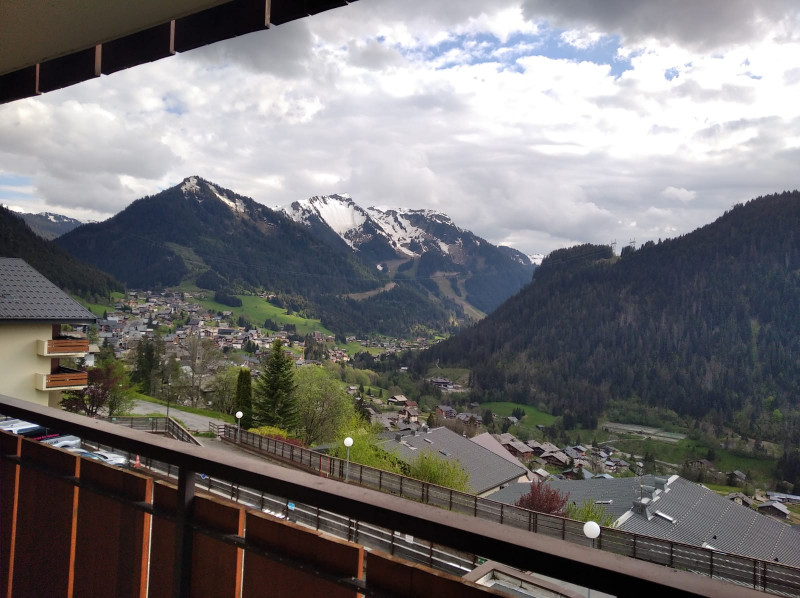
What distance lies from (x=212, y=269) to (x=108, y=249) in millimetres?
33738

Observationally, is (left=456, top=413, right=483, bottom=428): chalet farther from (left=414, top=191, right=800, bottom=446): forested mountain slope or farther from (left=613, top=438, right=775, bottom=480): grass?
(left=613, top=438, right=775, bottom=480): grass

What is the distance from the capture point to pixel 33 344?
12.0 meters

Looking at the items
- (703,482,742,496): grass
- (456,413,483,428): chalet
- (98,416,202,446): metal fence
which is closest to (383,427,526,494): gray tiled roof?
(98,416,202,446): metal fence

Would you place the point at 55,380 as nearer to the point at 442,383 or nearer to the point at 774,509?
the point at 774,509

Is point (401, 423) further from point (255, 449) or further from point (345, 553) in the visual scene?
point (345, 553)

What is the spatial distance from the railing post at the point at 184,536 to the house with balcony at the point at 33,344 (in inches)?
483

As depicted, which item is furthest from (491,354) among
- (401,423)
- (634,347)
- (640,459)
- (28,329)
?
(28,329)

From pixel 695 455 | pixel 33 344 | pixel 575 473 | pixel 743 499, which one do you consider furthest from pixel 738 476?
pixel 33 344

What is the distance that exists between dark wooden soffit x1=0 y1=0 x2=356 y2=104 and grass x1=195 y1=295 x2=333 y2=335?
11411 centimetres

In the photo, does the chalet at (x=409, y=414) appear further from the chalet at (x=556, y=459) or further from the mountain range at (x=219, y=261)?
the mountain range at (x=219, y=261)

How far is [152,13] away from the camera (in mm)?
1813

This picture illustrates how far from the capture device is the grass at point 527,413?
86.2m

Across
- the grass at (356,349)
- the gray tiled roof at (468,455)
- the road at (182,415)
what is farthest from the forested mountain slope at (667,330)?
the road at (182,415)

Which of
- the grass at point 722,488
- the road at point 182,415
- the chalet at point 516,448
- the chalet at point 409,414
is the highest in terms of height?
the road at point 182,415
